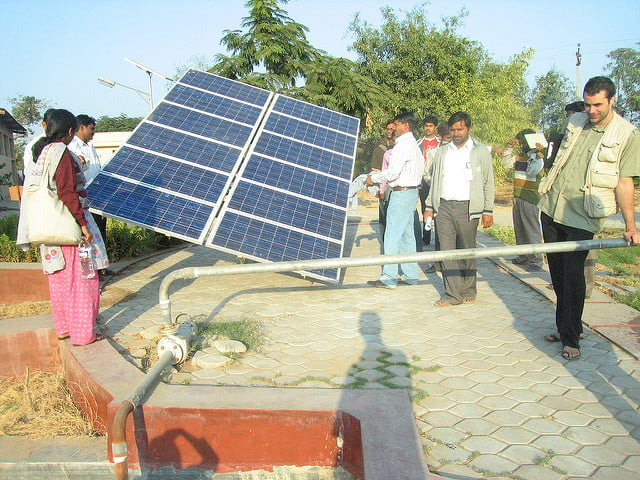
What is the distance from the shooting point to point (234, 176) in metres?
6.12

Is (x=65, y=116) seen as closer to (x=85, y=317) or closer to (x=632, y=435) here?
(x=85, y=317)

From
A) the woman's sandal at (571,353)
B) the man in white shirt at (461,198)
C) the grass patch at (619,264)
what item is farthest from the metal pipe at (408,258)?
the grass patch at (619,264)

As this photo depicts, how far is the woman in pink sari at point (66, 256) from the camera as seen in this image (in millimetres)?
3918

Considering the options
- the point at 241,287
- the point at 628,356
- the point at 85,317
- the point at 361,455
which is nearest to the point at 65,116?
the point at 85,317

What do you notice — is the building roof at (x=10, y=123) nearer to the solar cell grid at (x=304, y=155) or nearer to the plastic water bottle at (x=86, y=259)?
the solar cell grid at (x=304, y=155)

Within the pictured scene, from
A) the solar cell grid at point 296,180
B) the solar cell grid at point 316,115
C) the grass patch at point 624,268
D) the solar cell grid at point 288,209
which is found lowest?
the grass patch at point 624,268

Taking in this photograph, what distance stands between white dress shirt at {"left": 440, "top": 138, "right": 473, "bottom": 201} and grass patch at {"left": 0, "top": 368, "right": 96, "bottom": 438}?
3.97 metres

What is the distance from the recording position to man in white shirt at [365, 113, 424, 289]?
6.03 m

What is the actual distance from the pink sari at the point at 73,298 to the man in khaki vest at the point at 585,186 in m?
3.68

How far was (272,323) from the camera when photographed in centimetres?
495

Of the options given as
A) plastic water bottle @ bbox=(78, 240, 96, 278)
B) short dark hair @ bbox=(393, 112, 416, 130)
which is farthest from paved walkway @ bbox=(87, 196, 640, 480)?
short dark hair @ bbox=(393, 112, 416, 130)

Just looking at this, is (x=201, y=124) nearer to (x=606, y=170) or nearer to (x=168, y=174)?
(x=168, y=174)

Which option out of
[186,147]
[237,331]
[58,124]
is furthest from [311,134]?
[58,124]

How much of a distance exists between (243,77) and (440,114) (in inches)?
351
